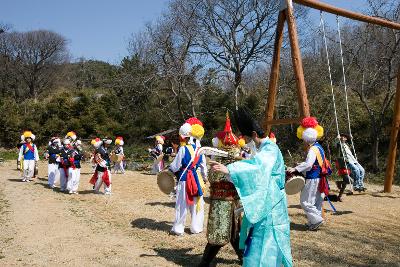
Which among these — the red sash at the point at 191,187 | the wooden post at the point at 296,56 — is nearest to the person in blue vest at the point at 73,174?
the red sash at the point at 191,187

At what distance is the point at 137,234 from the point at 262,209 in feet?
13.8

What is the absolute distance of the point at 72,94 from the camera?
36.3 m

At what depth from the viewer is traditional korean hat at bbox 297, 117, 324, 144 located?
791 cm

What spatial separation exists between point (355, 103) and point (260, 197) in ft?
69.2

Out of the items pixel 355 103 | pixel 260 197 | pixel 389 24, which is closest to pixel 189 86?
pixel 355 103

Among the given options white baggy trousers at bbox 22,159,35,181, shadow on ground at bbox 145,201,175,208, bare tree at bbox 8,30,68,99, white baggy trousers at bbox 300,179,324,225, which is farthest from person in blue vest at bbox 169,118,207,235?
bare tree at bbox 8,30,68,99

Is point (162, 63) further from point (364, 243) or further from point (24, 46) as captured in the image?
point (24, 46)

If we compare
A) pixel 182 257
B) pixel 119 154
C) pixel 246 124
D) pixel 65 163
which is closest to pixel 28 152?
pixel 65 163

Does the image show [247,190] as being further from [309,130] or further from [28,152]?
[28,152]

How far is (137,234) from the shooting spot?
7.66 meters

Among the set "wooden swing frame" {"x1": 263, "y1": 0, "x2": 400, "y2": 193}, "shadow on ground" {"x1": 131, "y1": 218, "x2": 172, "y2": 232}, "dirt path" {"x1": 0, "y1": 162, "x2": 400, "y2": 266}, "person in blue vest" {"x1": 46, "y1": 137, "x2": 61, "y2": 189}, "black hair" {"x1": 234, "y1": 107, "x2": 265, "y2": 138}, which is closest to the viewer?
"black hair" {"x1": 234, "y1": 107, "x2": 265, "y2": 138}

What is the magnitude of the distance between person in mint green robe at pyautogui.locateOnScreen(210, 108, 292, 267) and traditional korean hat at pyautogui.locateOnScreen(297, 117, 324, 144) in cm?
392

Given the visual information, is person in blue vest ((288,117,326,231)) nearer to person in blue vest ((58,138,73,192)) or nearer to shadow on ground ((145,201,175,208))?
shadow on ground ((145,201,175,208))

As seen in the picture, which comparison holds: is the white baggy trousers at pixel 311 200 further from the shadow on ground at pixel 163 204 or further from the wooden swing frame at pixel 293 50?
the shadow on ground at pixel 163 204
